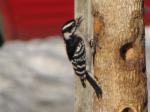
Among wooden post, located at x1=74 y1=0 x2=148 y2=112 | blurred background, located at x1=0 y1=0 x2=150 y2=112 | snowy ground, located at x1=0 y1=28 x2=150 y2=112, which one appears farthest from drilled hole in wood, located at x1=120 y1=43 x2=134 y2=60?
blurred background, located at x1=0 y1=0 x2=150 y2=112

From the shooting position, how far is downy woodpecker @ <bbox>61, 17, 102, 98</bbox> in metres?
3.73

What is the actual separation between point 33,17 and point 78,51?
248 inches

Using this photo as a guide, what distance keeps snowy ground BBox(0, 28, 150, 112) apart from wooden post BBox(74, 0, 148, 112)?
124 inches

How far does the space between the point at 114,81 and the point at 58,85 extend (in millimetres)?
4287

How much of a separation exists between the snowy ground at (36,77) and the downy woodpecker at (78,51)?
120 inches

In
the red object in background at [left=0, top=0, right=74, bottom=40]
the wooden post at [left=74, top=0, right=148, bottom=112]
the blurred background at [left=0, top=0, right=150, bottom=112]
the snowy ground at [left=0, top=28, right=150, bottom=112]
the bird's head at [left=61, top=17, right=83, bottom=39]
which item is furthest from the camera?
the red object in background at [left=0, top=0, right=74, bottom=40]

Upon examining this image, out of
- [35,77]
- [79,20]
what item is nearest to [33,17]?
[35,77]

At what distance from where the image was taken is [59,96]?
24.8 ft

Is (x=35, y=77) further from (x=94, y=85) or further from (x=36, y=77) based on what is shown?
(x=94, y=85)

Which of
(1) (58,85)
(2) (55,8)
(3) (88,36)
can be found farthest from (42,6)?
(3) (88,36)

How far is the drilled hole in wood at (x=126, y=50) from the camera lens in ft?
12.2

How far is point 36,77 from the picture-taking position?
831 cm

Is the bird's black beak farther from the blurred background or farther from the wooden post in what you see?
the blurred background

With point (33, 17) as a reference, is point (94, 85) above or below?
above
